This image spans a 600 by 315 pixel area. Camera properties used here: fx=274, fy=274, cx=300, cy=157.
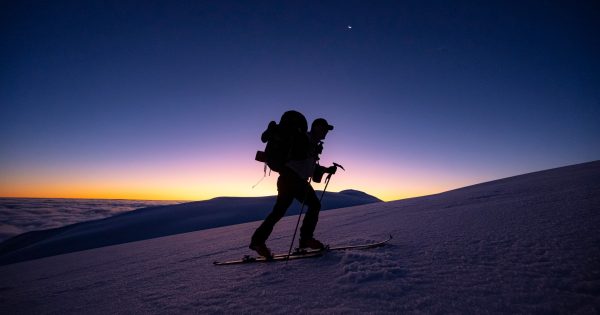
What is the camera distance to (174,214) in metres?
17.1

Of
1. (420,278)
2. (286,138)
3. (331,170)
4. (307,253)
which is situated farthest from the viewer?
(331,170)

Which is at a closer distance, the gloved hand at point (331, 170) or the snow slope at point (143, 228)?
the gloved hand at point (331, 170)

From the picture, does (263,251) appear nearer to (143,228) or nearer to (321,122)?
(321,122)

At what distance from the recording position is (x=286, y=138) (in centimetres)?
306

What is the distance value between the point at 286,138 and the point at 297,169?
1.22 feet

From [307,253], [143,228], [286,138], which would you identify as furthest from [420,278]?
[143,228]

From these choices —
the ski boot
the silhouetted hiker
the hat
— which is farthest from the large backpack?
the ski boot

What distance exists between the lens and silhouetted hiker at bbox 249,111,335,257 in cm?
305

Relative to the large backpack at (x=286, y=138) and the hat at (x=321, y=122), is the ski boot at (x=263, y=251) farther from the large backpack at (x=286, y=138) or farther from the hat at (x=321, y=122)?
the hat at (x=321, y=122)

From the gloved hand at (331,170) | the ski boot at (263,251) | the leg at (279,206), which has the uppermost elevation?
the gloved hand at (331,170)

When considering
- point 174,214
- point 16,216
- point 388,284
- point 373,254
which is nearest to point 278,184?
point 373,254

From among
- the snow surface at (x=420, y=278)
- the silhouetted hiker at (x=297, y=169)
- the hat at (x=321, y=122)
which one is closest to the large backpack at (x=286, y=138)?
the silhouetted hiker at (x=297, y=169)

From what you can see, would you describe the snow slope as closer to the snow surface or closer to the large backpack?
the snow surface

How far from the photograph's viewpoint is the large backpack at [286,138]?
3.04 metres
